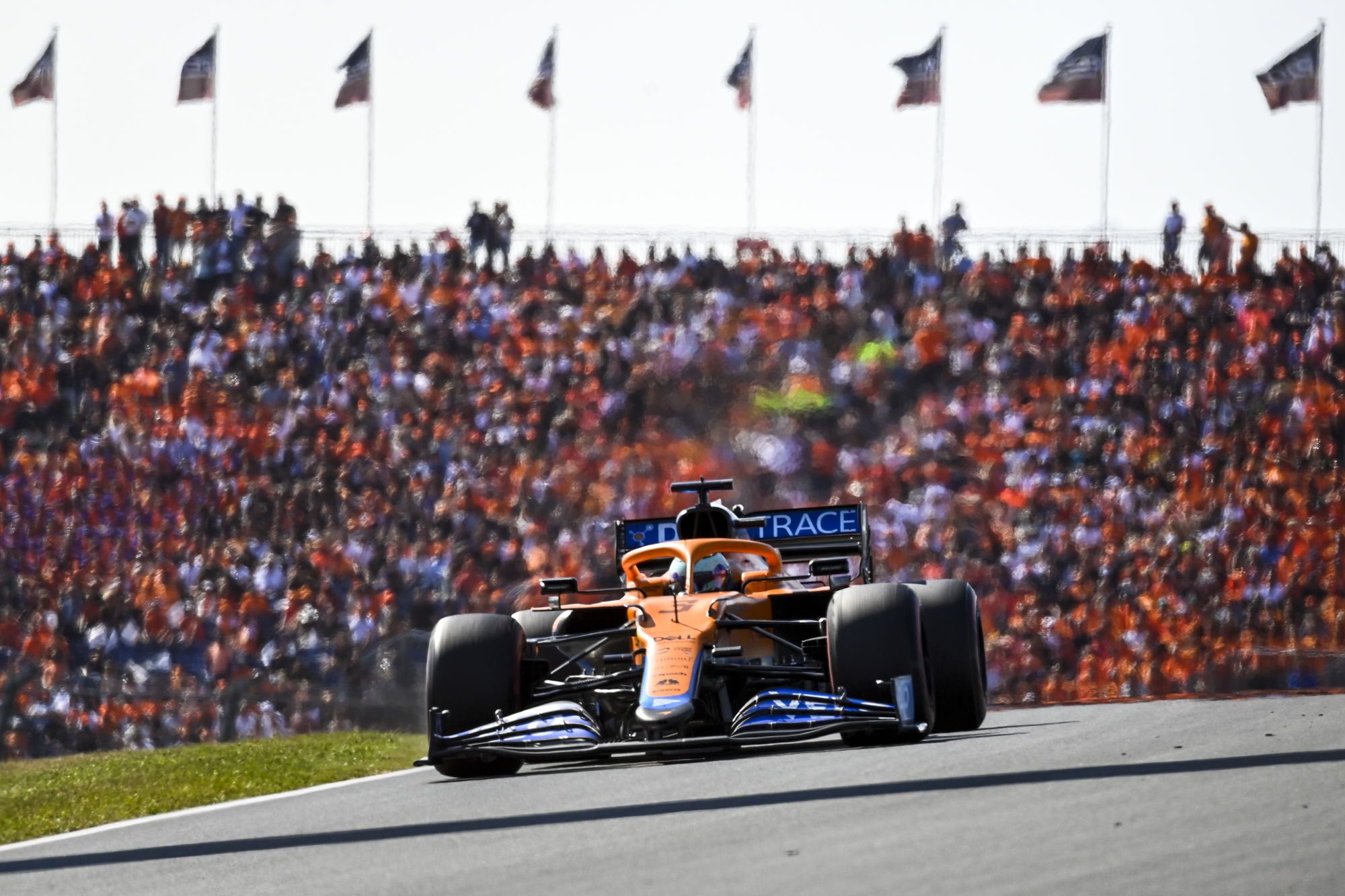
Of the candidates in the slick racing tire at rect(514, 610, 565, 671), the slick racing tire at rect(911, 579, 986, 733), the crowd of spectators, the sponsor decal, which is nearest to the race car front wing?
the slick racing tire at rect(911, 579, 986, 733)

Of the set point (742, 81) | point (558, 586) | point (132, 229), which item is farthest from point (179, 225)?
point (558, 586)

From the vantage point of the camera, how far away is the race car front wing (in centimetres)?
1038

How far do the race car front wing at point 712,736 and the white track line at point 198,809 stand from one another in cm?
90

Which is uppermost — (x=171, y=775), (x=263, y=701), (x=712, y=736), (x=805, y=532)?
(x=805, y=532)

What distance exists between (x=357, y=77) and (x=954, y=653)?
892 inches

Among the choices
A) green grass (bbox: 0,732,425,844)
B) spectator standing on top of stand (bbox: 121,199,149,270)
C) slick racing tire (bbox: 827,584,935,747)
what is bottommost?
green grass (bbox: 0,732,425,844)

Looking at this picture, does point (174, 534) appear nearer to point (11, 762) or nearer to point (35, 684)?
point (35, 684)

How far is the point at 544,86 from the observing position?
3291 centimetres

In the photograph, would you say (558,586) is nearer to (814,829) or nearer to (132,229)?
(814,829)

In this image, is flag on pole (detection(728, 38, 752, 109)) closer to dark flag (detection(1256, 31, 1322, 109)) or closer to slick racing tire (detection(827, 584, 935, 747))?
dark flag (detection(1256, 31, 1322, 109))

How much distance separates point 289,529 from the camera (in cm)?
2408

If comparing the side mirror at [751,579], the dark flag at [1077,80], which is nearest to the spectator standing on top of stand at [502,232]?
the dark flag at [1077,80]

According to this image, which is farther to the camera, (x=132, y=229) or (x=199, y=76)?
(x=199, y=76)

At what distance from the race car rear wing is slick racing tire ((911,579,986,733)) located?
1375 mm
